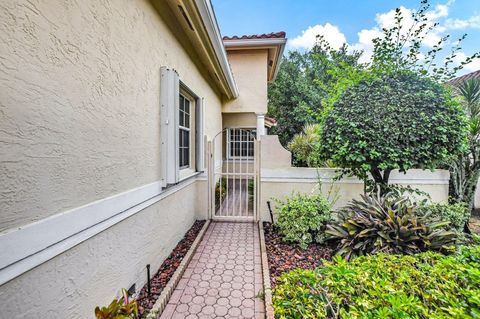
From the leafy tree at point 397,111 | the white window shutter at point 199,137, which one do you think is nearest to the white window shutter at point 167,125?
the white window shutter at point 199,137

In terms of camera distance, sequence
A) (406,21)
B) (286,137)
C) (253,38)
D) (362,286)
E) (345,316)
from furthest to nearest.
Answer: (286,137) < (253,38) < (406,21) < (362,286) < (345,316)

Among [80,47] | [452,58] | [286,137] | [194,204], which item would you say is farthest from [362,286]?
[286,137]

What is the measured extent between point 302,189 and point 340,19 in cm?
1528

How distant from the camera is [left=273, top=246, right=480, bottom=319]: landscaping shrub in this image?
5.50ft

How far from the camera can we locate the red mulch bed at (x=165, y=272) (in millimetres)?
2918

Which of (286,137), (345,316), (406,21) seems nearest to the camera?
(345,316)

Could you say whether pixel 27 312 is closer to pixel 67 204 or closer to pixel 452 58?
pixel 67 204

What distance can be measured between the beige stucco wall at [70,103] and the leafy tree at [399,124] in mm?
3918

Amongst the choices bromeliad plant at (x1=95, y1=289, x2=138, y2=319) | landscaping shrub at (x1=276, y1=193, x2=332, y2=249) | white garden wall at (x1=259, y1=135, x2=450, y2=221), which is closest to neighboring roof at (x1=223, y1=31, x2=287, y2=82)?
white garden wall at (x1=259, y1=135, x2=450, y2=221)

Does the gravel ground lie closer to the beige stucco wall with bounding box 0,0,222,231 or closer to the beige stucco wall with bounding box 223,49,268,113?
the beige stucco wall with bounding box 223,49,268,113

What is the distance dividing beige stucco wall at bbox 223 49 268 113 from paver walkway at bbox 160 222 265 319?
642cm

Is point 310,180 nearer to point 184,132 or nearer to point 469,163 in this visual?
point 184,132

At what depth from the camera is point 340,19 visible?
1562 cm

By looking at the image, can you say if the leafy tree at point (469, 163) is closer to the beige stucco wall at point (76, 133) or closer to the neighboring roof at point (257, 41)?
the neighboring roof at point (257, 41)
